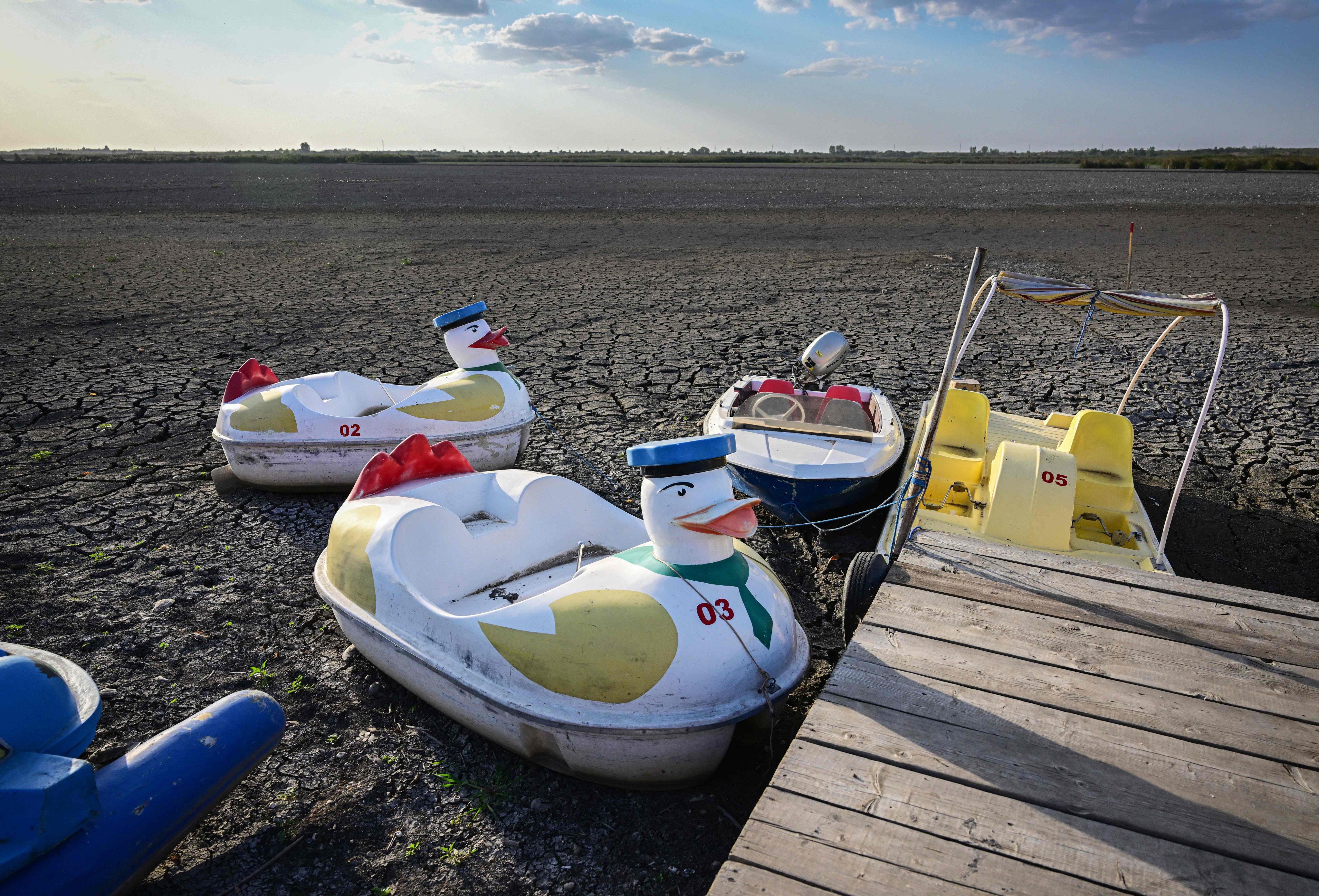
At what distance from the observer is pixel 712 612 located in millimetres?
2455

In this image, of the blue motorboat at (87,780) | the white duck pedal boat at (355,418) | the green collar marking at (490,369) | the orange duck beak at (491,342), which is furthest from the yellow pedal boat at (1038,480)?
the orange duck beak at (491,342)

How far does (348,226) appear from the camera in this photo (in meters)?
18.4

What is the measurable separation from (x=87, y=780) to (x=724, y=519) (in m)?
1.85

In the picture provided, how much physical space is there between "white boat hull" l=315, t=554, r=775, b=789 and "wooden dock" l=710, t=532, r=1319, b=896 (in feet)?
1.43

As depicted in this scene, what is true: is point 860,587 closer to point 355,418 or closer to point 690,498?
point 690,498

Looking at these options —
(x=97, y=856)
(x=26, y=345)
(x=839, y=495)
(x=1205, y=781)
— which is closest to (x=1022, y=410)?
(x=839, y=495)

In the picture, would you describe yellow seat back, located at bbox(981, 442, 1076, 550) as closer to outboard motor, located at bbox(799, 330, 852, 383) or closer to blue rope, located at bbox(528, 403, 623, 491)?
outboard motor, located at bbox(799, 330, 852, 383)

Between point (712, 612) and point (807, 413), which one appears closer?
point (712, 612)

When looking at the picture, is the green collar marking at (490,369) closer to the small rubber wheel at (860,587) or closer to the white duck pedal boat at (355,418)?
the white duck pedal boat at (355,418)

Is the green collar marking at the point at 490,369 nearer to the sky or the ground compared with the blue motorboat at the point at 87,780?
nearer to the sky

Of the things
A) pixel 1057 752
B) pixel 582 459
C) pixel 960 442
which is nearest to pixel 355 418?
pixel 582 459

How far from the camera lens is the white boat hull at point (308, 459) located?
4488 mm

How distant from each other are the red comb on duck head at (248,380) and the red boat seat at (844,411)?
3.60 metres

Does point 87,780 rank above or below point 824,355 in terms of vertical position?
below
